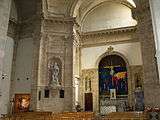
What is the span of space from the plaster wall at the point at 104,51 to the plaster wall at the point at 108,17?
2.37 m

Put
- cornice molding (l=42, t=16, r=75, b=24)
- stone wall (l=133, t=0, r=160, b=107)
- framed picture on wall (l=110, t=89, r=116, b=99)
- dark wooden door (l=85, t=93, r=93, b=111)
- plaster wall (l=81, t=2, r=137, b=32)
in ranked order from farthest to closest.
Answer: plaster wall (l=81, t=2, r=137, b=32) < dark wooden door (l=85, t=93, r=93, b=111) < framed picture on wall (l=110, t=89, r=116, b=99) < cornice molding (l=42, t=16, r=75, b=24) < stone wall (l=133, t=0, r=160, b=107)

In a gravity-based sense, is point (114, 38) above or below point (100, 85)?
above

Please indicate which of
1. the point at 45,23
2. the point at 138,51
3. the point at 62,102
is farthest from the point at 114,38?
the point at 62,102

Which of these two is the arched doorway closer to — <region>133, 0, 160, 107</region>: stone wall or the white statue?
the white statue

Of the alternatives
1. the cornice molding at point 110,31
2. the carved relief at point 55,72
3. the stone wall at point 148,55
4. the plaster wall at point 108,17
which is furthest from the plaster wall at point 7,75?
the stone wall at point 148,55

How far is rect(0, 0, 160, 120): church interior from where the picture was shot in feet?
60.9

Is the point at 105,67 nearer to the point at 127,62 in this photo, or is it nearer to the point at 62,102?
the point at 127,62

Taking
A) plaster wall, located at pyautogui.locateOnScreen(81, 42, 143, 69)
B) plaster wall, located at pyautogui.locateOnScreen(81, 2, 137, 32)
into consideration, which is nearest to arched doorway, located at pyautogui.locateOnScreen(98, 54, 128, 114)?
plaster wall, located at pyautogui.locateOnScreen(81, 42, 143, 69)

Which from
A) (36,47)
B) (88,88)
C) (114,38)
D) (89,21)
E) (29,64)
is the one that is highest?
(89,21)

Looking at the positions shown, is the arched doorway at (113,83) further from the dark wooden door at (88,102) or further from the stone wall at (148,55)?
the stone wall at (148,55)

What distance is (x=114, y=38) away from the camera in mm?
23453

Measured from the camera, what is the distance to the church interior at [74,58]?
18562 mm

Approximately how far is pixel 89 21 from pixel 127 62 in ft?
22.0

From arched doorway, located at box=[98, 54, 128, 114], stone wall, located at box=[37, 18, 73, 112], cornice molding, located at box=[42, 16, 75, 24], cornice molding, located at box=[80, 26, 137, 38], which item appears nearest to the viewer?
stone wall, located at box=[37, 18, 73, 112]
